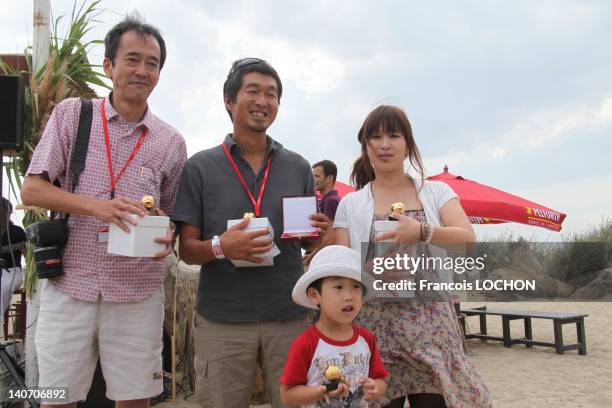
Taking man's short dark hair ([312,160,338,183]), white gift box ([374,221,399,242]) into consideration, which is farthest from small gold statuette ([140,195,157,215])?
man's short dark hair ([312,160,338,183])

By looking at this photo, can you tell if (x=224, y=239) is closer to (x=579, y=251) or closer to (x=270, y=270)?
(x=270, y=270)

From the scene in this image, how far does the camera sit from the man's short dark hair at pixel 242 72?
262 centimetres

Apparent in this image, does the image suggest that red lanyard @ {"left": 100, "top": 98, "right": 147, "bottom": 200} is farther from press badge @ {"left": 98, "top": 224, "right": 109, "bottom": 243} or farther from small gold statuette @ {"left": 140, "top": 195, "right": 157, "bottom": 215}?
small gold statuette @ {"left": 140, "top": 195, "right": 157, "bottom": 215}

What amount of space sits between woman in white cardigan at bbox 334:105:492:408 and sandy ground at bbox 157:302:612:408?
3840 mm

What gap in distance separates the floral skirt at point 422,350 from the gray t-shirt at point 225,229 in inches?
16.0

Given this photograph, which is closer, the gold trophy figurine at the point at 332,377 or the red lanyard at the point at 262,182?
the gold trophy figurine at the point at 332,377

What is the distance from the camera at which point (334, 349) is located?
2.21m

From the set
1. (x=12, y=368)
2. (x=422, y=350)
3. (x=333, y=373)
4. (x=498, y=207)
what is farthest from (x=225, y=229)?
(x=498, y=207)

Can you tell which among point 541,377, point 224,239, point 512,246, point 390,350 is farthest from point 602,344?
point 512,246

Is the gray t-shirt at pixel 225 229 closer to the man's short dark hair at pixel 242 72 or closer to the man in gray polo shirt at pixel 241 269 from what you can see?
the man in gray polo shirt at pixel 241 269

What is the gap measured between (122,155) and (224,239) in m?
0.75

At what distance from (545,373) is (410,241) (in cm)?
662

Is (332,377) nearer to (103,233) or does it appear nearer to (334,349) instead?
(334,349)

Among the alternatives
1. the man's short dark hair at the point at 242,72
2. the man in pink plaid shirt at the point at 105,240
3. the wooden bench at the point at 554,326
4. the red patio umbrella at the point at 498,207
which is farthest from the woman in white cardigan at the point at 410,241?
the wooden bench at the point at 554,326
